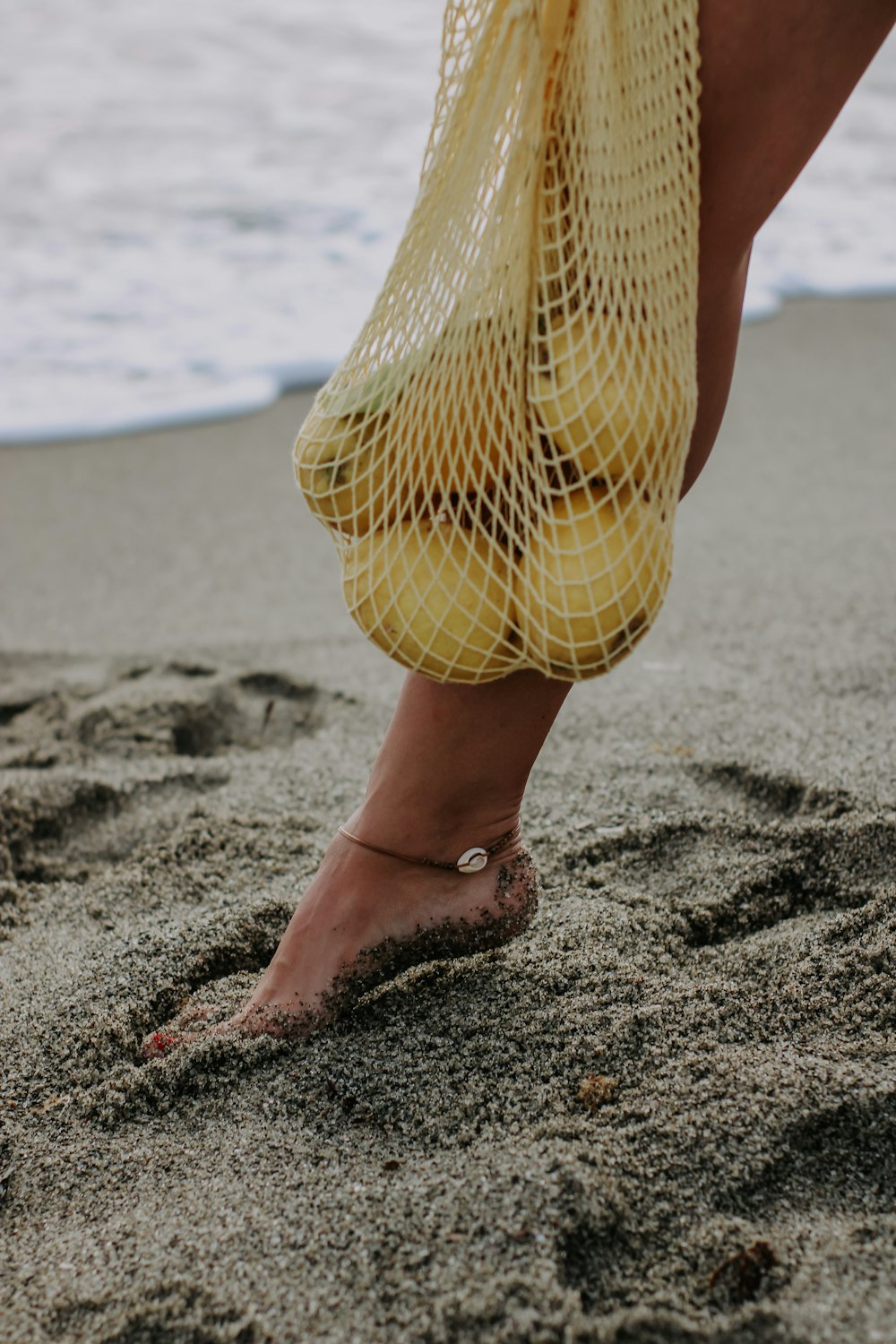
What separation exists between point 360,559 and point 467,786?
0.31 metres

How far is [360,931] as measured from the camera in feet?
4.62

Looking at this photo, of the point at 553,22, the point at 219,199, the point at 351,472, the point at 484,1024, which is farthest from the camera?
the point at 219,199

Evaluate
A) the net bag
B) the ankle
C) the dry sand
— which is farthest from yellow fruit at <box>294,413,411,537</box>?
the dry sand

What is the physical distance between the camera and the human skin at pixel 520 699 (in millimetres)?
1010

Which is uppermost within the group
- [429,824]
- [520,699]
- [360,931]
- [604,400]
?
[604,400]

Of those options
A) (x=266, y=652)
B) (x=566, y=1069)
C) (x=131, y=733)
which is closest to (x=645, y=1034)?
(x=566, y=1069)

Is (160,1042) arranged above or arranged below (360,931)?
below

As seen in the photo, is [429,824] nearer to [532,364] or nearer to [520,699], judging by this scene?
[520,699]

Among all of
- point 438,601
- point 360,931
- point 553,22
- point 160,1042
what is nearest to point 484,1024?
point 360,931

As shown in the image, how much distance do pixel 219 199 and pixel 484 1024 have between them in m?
5.33

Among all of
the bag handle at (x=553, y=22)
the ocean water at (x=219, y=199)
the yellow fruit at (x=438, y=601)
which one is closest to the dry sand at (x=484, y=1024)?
the yellow fruit at (x=438, y=601)

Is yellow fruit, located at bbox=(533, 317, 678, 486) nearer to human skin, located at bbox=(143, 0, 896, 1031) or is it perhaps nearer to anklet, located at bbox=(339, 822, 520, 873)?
human skin, located at bbox=(143, 0, 896, 1031)

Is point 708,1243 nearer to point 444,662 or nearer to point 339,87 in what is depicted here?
point 444,662

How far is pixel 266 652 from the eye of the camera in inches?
100
